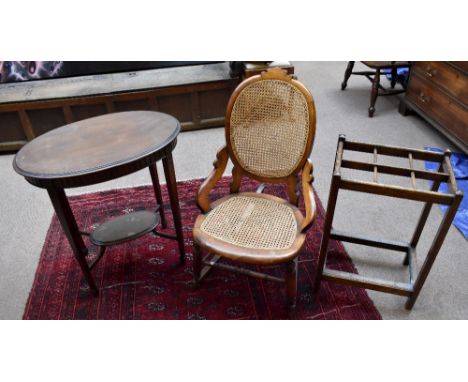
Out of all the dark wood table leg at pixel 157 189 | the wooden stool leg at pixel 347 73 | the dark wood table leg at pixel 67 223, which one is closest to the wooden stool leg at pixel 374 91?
the wooden stool leg at pixel 347 73

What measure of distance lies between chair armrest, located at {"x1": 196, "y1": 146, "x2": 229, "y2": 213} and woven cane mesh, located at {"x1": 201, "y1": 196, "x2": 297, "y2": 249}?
5cm

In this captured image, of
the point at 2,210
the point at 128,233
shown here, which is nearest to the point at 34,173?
the point at 128,233

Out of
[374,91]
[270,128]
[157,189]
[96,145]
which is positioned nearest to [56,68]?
[157,189]

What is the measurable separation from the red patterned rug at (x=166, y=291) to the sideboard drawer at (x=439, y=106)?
1645mm

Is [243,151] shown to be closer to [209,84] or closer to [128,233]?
[128,233]

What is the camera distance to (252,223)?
1.67 metres

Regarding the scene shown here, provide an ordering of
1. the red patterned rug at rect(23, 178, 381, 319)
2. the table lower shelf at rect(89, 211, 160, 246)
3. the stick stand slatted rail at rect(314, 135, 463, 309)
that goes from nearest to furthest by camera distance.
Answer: the stick stand slatted rail at rect(314, 135, 463, 309) → the red patterned rug at rect(23, 178, 381, 319) → the table lower shelf at rect(89, 211, 160, 246)

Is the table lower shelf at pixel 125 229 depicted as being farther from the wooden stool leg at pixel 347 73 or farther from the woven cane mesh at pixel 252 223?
the wooden stool leg at pixel 347 73

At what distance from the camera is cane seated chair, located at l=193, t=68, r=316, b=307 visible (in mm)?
1557

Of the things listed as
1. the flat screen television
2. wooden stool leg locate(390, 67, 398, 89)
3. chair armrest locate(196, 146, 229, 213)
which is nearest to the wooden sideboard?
wooden stool leg locate(390, 67, 398, 89)

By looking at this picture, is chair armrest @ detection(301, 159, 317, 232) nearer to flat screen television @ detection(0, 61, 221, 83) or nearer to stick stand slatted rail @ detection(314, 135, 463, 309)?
stick stand slatted rail @ detection(314, 135, 463, 309)

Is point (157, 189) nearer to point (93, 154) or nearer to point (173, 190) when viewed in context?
point (173, 190)

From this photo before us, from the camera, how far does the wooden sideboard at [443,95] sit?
2.77 meters

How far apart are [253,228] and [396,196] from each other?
25.3 inches
